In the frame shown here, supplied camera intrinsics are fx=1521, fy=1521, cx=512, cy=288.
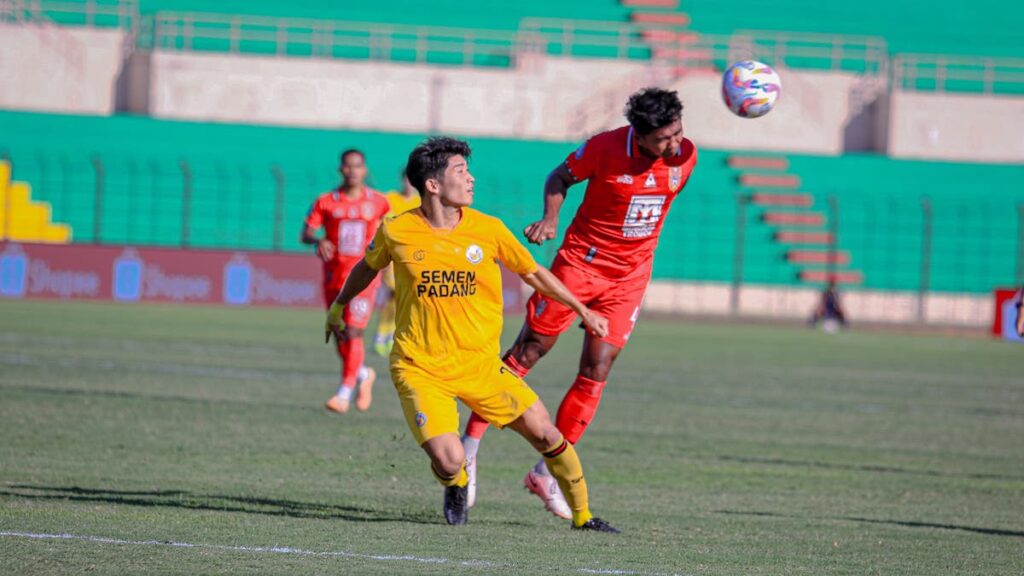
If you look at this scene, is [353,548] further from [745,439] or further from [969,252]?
[969,252]

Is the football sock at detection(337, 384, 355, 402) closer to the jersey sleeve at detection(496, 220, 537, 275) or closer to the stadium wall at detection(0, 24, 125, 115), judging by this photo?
the jersey sleeve at detection(496, 220, 537, 275)

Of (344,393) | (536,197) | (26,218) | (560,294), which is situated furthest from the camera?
(536,197)

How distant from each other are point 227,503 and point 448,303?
1.81m

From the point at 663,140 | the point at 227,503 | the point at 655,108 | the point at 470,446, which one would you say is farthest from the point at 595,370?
the point at 227,503

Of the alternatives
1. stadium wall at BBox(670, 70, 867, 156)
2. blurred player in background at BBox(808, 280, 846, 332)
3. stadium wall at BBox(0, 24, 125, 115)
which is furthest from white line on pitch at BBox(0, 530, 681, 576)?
stadium wall at BBox(670, 70, 867, 156)

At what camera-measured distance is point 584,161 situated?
865cm

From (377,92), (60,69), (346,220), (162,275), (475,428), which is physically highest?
(60,69)

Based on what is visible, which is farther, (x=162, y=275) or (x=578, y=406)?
(x=162, y=275)

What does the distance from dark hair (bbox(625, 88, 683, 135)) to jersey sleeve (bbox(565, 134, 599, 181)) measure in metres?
0.50

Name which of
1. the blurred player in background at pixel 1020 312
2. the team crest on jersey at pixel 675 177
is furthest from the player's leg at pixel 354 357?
the blurred player in background at pixel 1020 312

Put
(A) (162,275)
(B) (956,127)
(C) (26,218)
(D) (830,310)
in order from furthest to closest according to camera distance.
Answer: (B) (956,127), (D) (830,310), (C) (26,218), (A) (162,275)

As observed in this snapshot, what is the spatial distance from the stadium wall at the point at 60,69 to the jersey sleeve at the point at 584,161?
2941cm

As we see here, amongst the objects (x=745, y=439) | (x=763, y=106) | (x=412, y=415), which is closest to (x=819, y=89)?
(x=745, y=439)

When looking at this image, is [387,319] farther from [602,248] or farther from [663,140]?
[663,140]
